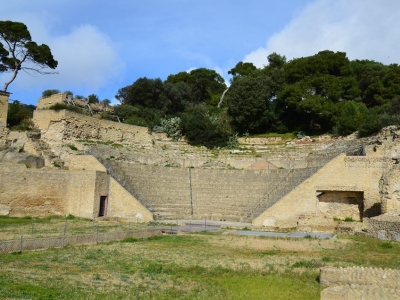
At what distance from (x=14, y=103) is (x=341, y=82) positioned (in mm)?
26780

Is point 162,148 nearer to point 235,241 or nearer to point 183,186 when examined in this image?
point 183,186

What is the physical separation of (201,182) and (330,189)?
7.69m

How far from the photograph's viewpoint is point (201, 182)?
25.9 meters

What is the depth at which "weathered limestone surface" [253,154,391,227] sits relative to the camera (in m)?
21.6

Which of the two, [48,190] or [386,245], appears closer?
[386,245]

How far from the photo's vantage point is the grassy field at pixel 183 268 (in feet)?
25.1

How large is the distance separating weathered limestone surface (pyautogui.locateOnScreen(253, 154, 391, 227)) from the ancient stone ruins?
0.17 ft

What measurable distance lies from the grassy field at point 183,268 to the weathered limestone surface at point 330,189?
21.4 feet

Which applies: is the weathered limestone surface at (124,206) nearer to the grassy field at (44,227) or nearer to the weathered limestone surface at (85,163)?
the grassy field at (44,227)

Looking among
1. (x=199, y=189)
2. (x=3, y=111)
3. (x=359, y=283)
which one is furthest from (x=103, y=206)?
(x=359, y=283)

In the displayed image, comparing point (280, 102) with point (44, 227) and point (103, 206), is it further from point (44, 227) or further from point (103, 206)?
point (44, 227)

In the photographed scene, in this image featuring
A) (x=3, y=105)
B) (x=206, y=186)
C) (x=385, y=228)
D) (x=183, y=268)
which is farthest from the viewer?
(x=3, y=105)

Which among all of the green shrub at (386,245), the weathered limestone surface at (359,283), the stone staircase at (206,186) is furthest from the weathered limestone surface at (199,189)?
the weathered limestone surface at (359,283)

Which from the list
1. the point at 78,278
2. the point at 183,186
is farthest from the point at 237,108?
the point at 78,278
